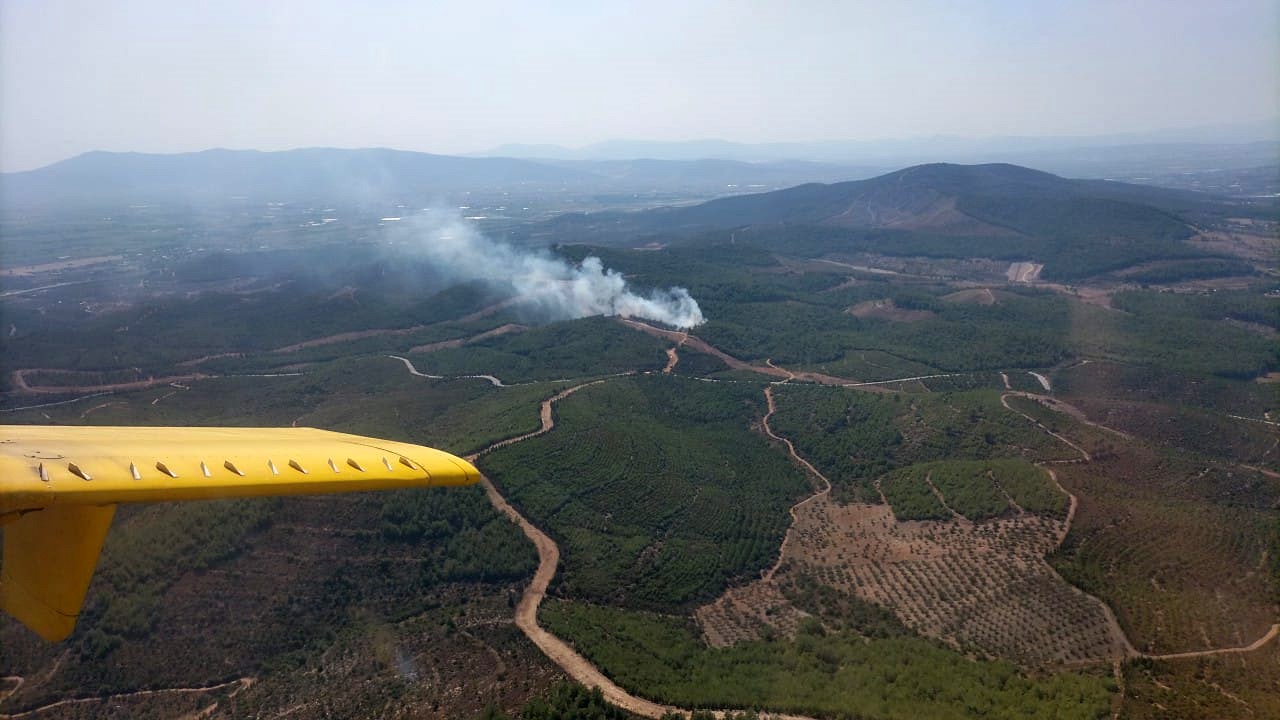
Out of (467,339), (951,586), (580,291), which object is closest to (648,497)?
(951,586)

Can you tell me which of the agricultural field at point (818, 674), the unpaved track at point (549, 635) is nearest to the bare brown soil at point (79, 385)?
the unpaved track at point (549, 635)

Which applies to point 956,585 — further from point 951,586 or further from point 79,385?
point 79,385

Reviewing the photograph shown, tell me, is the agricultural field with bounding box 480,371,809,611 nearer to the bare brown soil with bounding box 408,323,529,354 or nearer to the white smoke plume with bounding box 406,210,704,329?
the bare brown soil with bounding box 408,323,529,354

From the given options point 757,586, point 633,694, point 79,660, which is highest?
point 79,660

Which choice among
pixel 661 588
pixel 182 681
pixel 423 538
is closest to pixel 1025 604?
pixel 661 588

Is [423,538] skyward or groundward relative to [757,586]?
skyward

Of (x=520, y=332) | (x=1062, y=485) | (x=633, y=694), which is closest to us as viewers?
(x=633, y=694)

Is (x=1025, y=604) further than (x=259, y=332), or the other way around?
(x=259, y=332)

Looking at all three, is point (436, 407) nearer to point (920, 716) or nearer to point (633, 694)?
point (633, 694)
